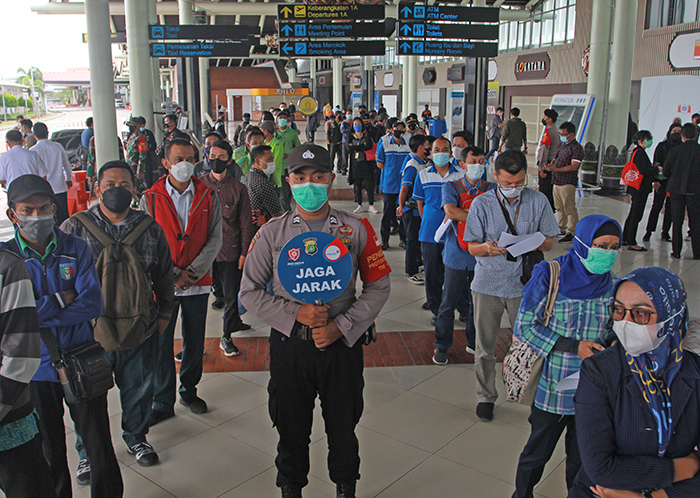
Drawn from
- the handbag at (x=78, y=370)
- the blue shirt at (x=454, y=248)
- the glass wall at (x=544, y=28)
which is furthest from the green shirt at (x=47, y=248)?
the glass wall at (x=544, y=28)

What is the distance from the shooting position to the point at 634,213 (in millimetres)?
9141

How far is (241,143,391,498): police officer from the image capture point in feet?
8.93

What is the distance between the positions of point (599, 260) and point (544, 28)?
26732mm

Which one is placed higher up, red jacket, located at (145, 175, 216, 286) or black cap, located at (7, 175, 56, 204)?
black cap, located at (7, 175, 56, 204)

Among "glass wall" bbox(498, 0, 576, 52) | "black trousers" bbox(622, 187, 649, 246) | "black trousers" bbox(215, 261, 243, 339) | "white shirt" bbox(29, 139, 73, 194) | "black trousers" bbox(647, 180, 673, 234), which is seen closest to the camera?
"black trousers" bbox(215, 261, 243, 339)

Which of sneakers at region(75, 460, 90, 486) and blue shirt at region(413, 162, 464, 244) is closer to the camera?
sneakers at region(75, 460, 90, 486)

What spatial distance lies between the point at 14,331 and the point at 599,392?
6.52 ft

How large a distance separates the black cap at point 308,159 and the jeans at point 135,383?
1.46 meters

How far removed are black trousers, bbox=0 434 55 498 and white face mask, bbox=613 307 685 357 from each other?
2154mm

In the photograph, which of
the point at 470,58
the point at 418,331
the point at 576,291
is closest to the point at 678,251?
the point at 470,58

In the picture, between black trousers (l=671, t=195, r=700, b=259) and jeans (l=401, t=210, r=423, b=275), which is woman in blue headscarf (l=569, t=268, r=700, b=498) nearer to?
jeans (l=401, t=210, r=423, b=275)

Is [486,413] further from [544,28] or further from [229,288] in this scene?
[544,28]

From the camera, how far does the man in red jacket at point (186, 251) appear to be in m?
4.01

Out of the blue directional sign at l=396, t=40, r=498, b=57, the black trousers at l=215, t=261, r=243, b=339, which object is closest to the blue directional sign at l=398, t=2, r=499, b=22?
the blue directional sign at l=396, t=40, r=498, b=57
